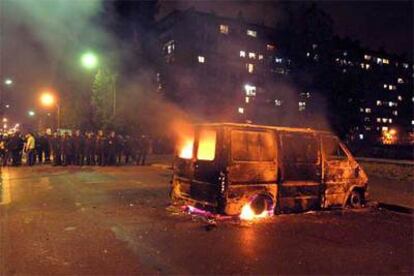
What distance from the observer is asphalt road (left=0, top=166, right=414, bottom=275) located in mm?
5621

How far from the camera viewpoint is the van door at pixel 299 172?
904 centimetres

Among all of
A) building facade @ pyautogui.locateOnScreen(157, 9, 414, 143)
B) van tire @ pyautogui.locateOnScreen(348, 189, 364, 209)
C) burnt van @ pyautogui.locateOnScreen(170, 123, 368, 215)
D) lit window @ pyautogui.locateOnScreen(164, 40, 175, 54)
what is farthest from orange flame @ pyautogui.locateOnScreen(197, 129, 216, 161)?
lit window @ pyautogui.locateOnScreen(164, 40, 175, 54)

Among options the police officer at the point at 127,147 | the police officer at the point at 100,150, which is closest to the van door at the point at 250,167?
the police officer at the point at 100,150

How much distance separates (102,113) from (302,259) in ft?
84.8

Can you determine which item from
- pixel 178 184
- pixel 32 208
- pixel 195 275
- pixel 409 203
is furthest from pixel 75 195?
pixel 409 203

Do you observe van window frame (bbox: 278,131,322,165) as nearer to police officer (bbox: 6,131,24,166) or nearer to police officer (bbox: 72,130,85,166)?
police officer (bbox: 72,130,85,166)

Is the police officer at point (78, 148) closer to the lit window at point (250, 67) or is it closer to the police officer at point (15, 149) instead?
the police officer at point (15, 149)

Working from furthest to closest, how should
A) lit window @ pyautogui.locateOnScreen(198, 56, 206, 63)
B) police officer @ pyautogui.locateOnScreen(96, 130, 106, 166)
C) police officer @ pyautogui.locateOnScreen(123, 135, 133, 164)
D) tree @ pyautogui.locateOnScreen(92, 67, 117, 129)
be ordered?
1. lit window @ pyautogui.locateOnScreen(198, 56, 206, 63)
2. tree @ pyautogui.locateOnScreen(92, 67, 117, 129)
3. police officer @ pyautogui.locateOnScreen(123, 135, 133, 164)
4. police officer @ pyautogui.locateOnScreen(96, 130, 106, 166)

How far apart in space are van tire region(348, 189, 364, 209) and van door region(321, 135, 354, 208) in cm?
39

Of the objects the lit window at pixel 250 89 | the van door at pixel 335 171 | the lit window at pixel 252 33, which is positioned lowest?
the van door at pixel 335 171

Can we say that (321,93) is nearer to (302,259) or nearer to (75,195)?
(75,195)

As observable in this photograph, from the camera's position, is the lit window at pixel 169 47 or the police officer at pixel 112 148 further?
the lit window at pixel 169 47

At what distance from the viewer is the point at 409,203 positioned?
11211 millimetres

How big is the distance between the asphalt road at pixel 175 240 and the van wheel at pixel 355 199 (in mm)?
271
